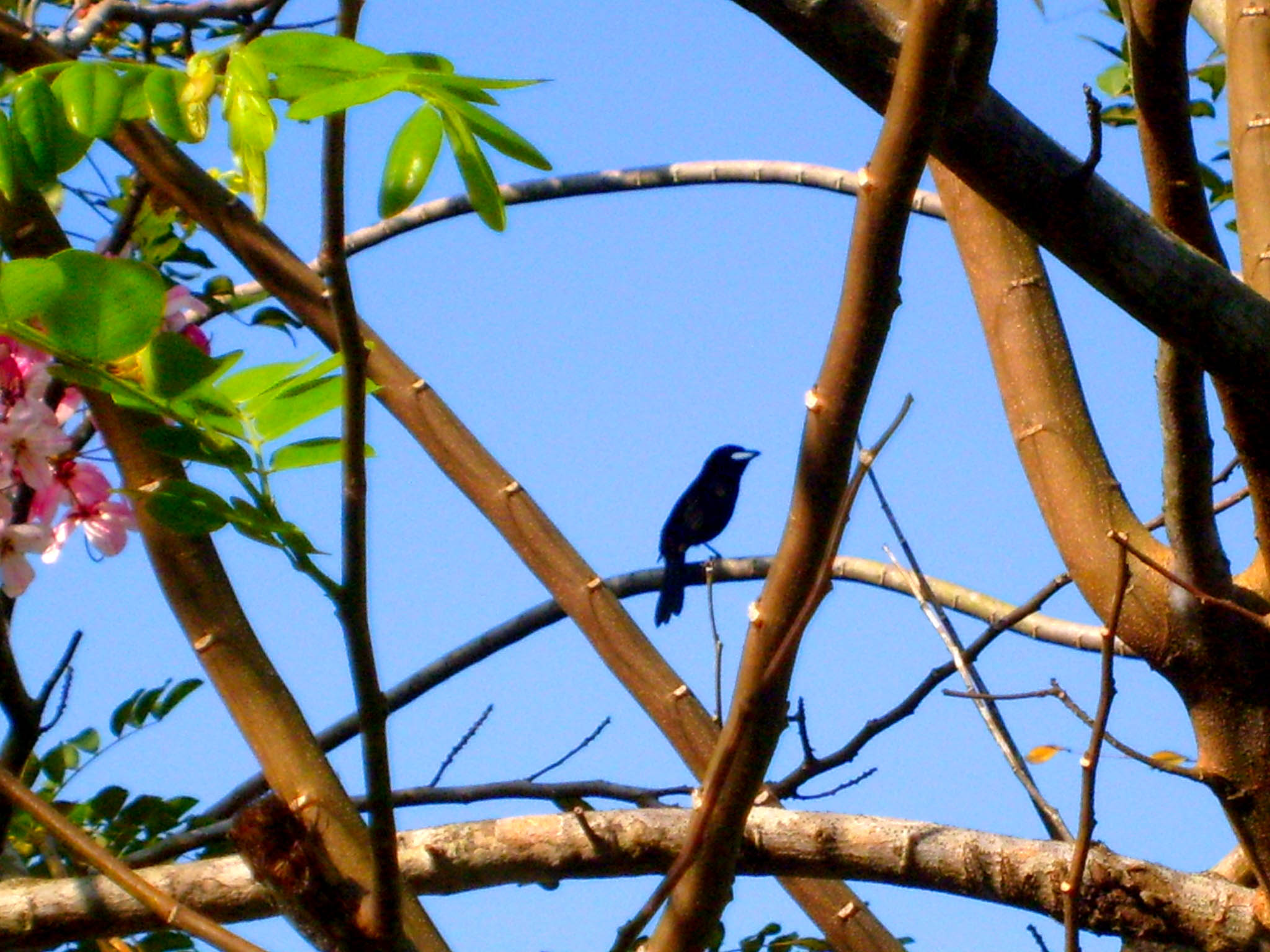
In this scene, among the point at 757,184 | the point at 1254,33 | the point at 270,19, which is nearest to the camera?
the point at 1254,33

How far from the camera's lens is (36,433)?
1194 mm

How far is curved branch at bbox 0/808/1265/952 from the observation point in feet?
5.21

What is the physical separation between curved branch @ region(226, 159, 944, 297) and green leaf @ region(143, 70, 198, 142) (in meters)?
2.29

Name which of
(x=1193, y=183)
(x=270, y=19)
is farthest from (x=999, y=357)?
(x=270, y=19)

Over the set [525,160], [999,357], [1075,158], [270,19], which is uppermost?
[270,19]

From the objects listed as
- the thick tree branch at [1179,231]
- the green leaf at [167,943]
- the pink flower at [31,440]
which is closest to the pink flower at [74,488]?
the pink flower at [31,440]

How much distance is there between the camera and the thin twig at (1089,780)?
1.21 meters

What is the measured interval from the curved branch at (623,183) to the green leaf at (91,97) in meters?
2.27

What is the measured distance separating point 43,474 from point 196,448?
1.11 feet

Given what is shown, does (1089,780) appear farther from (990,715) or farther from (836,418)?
(990,715)

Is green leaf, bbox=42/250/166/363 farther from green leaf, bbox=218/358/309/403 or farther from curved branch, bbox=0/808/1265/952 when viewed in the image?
curved branch, bbox=0/808/1265/952

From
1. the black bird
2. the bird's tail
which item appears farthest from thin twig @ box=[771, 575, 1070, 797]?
the black bird

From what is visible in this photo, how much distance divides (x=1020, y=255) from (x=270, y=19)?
146 centimetres

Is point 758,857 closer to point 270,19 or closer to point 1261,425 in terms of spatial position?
point 1261,425
